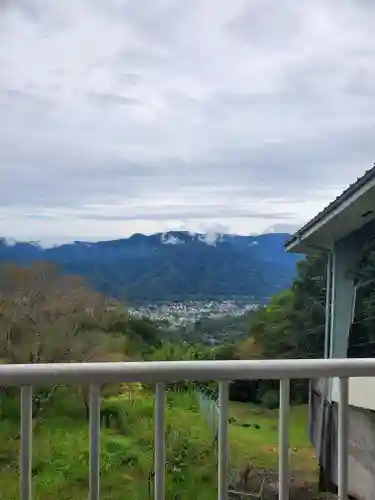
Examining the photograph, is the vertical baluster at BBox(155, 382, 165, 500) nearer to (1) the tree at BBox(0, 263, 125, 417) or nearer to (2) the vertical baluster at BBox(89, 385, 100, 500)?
(2) the vertical baluster at BBox(89, 385, 100, 500)

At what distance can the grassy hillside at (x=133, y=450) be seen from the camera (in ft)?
6.27

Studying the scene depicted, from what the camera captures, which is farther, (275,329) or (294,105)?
(294,105)

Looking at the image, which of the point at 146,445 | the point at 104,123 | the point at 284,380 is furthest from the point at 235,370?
the point at 104,123

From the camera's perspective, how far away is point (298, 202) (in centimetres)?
240

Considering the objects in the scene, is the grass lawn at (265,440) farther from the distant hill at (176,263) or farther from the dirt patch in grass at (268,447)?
the distant hill at (176,263)

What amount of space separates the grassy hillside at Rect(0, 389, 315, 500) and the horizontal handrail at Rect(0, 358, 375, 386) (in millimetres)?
446

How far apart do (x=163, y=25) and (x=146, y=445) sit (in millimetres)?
1448

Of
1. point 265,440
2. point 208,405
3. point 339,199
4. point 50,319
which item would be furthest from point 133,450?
point 339,199

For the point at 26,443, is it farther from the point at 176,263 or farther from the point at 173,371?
the point at 176,263

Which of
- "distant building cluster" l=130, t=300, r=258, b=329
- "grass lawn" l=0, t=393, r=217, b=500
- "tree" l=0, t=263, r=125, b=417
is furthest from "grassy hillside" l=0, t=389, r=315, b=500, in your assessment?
"distant building cluster" l=130, t=300, r=258, b=329

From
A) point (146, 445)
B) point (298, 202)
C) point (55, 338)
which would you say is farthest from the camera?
point (298, 202)

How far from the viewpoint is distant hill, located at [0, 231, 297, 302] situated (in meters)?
2.27

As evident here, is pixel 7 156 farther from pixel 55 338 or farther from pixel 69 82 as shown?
pixel 55 338

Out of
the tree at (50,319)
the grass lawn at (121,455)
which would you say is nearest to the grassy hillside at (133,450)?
the grass lawn at (121,455)
